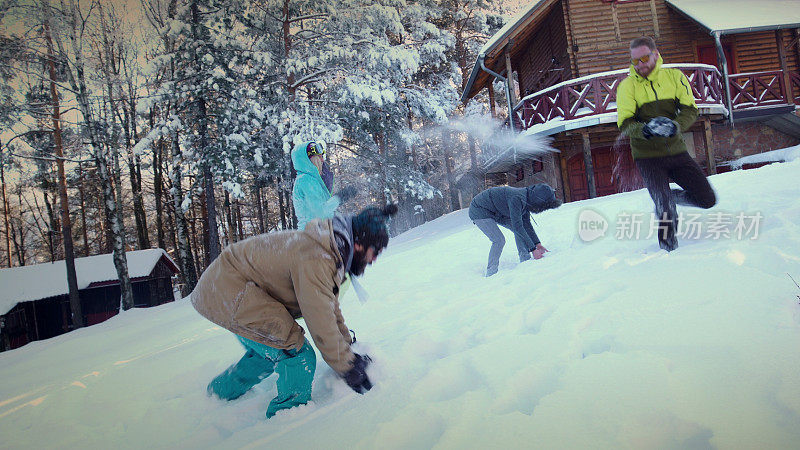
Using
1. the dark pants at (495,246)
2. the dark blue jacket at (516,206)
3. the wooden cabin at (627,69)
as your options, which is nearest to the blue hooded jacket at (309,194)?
the dark blue jacket at (516,206)

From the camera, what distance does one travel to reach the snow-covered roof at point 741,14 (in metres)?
11.4

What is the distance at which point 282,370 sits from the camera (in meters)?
2.21

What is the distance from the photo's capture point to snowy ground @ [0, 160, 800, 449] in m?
1.51

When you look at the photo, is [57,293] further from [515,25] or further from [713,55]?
[713,55]

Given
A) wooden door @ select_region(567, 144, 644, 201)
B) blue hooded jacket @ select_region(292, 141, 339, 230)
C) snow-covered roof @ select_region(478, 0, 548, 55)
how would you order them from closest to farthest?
1. blue hooded jacket @ select_region(292, 141, 339, 230)
2. snow-covered roof @ select_region(478, 0, 548, 55)
3. wooden door @ select_region(567, 144, 644, 201)

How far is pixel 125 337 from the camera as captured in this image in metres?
5.98

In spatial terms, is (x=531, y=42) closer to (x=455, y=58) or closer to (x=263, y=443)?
(x=455, y=58)

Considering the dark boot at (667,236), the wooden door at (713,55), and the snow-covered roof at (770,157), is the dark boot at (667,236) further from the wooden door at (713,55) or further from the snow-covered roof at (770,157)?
the wooden door at (713,55)

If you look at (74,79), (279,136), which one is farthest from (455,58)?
(74,79)

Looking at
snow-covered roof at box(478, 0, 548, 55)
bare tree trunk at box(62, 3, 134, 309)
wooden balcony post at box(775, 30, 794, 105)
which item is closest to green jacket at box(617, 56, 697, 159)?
snow-covered roof at box(478, 0, 548, 55)

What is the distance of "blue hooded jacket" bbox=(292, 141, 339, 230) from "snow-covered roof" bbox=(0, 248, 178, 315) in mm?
18417

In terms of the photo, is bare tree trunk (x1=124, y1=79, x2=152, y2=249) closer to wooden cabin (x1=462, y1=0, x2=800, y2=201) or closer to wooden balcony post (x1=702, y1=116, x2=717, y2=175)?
wooden cabin (x1=462, y1=0, x2=800, y2=201)

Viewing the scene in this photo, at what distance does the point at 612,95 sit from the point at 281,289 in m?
11.2

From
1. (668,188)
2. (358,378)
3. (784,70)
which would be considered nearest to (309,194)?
(358,378)
